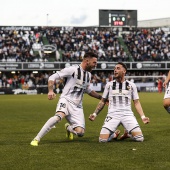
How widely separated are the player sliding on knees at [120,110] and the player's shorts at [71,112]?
1.10 ft

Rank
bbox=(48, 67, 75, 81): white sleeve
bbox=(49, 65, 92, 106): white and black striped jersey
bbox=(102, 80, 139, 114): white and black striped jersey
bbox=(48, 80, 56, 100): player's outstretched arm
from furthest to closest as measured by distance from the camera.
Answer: bbox=(102, 80, 139, 114): white and black striped jersey, bbox=(49, 65, 92, 106): white and black striped jersey, bbox=(48, 67, 75, 81): white sleeve, bbox=(48, 80, 56, 100): player's outstretched arm

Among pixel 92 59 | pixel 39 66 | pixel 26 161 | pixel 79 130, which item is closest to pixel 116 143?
pixel 79 130

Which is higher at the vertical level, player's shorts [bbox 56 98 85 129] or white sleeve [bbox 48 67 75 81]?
white sleeve [bbox 48 67 75 81]

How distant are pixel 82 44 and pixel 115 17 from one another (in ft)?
30.5

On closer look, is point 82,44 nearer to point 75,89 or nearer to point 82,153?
point 75,89

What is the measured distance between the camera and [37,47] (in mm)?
60000

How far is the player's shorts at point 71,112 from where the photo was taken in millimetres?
10508

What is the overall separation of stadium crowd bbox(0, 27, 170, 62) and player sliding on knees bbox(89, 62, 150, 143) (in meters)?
47.1

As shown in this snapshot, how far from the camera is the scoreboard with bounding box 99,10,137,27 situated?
68312mm

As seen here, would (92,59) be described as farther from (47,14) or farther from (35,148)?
(47,14)

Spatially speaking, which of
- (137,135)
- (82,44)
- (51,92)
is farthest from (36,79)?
(51,92)

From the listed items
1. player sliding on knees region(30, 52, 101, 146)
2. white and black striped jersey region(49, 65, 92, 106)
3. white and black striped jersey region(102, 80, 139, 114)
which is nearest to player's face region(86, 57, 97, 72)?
player sliding on knees region(30, 52, 101, 146)

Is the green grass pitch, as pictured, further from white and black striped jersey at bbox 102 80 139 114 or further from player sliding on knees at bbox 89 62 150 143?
white and black striped jersey at bbox 102 80 139 114

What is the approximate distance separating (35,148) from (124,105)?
7.71ft
